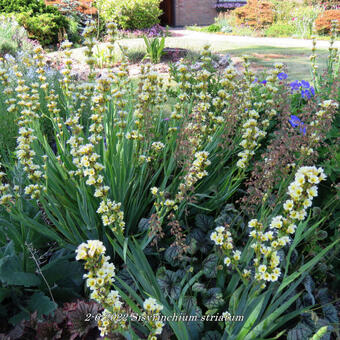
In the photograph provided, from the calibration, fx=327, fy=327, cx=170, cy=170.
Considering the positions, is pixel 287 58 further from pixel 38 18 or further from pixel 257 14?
pixel 257 14

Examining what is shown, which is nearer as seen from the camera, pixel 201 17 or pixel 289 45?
pixel 289 45

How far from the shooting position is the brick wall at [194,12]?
838 inches

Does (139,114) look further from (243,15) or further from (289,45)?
(243,15)

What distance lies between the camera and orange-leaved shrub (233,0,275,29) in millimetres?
15531

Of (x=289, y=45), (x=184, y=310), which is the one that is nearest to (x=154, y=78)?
(x=184, y=310)

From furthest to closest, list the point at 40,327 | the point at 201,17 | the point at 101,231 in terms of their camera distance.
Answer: the point at 201,17
the point at 101,231
the point at 40,327

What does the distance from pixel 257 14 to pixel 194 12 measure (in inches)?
284

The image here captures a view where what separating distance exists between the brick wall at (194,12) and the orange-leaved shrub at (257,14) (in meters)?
5.36

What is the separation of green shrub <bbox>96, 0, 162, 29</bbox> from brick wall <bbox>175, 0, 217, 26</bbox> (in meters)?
8.31

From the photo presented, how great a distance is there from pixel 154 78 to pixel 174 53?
681 cm

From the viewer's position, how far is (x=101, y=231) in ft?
6.70

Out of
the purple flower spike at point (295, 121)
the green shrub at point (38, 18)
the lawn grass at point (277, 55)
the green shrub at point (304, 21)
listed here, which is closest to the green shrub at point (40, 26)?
the green shrub at point (38, 18)

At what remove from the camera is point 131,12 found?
12.9 m

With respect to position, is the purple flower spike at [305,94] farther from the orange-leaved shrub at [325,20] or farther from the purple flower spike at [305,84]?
the orange-leaved shrub at [325,20]
